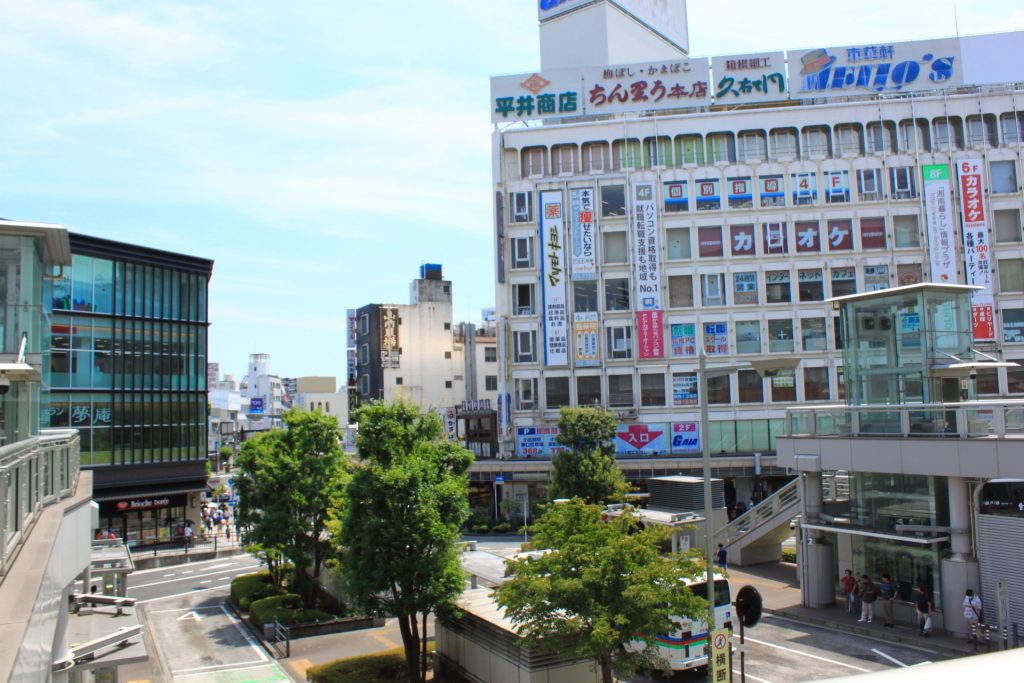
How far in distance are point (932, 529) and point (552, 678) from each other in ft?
40.0

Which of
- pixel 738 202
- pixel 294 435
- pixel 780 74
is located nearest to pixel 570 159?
pixel 738 202

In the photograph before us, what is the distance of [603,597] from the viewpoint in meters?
16.3

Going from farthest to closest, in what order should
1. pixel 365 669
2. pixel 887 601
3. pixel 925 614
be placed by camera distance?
pixel 887 601, pixel 925 614, pixel 365 669

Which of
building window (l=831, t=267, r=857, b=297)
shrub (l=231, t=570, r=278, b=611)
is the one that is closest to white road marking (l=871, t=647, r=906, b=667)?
shrub (l=231, t=570, r=278, b=611)

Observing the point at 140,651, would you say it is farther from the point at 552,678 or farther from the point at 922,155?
the point at 922,155

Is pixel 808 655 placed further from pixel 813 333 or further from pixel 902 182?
pixel 902 182

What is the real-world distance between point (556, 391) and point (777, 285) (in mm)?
15944

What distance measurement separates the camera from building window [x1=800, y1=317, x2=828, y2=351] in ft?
171

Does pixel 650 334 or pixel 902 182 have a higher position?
pixel 902 182

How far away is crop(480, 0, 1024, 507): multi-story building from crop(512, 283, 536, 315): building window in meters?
0.10

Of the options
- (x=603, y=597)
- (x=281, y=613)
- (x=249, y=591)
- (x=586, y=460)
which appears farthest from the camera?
(x=586, y=460)

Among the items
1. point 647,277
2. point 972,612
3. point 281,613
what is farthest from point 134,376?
point 972,612

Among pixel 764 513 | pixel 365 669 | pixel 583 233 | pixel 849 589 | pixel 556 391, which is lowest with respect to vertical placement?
pixel 365 669

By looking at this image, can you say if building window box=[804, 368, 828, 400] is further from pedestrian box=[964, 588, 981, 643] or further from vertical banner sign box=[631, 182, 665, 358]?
pedestrian box=[964, 588, 981, 643]
